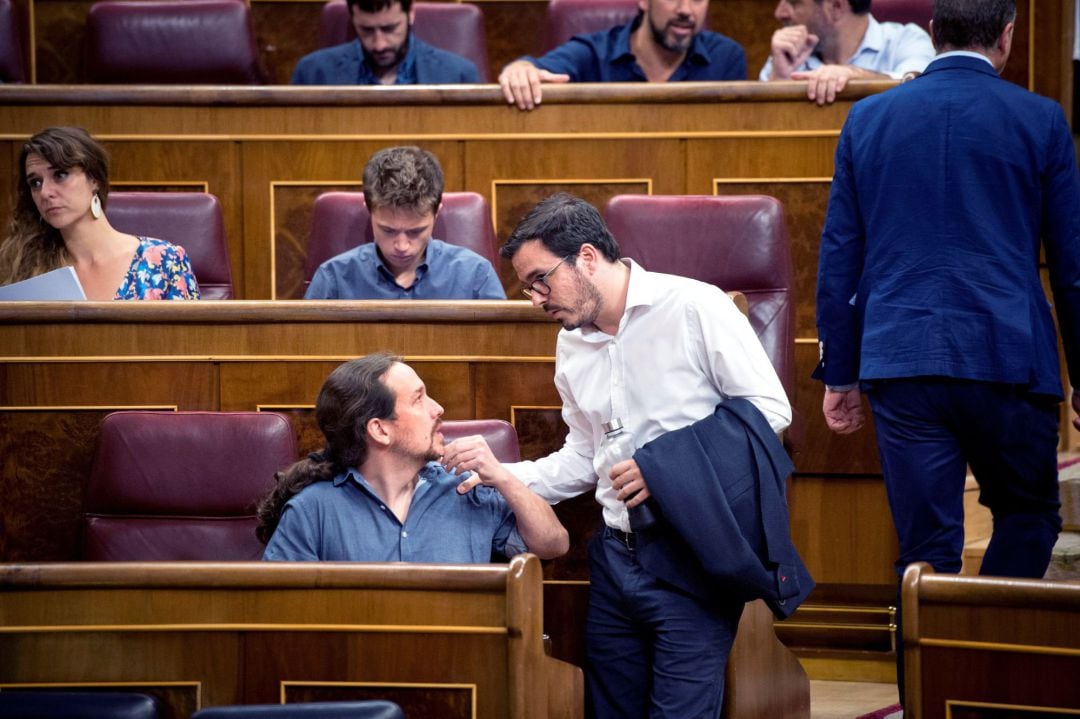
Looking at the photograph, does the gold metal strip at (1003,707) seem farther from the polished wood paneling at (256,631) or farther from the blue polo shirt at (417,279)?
the blue polo shirt at (417,279)

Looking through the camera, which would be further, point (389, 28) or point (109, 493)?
point (389, 28)

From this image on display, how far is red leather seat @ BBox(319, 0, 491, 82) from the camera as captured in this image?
2.32 meters

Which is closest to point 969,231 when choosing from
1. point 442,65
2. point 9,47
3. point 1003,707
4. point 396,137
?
point 1003,707

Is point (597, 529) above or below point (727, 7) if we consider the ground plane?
below

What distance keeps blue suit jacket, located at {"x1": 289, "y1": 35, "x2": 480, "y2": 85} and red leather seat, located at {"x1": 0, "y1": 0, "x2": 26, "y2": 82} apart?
1.44ft

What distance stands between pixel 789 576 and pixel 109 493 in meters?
0.59

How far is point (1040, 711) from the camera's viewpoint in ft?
3.03

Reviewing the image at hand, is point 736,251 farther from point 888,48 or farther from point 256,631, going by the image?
point 256,631

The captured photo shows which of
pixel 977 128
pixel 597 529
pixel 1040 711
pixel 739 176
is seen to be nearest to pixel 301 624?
pixel 597 529

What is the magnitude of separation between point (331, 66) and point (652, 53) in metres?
0.47

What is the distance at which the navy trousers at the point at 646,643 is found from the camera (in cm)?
114

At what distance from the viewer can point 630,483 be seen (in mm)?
1114

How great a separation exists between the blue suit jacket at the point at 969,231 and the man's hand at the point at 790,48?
2.66 ft

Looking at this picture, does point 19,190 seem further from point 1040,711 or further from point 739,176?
point 1040,711
